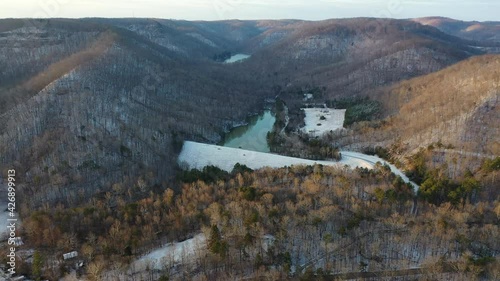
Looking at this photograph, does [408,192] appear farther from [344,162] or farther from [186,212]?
[186,212]

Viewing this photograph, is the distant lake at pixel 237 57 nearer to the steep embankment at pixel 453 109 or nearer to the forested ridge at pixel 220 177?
the forested ridge at pixel 220 177

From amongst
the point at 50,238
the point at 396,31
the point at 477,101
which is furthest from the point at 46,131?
the point at 396,31

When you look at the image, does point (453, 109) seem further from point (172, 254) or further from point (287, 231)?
point (172, 254)

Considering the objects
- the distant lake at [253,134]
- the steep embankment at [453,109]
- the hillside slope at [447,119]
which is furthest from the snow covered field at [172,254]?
the steep embankment at [453,109]

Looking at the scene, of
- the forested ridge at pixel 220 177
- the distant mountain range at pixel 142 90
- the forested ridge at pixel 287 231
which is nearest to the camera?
the forested ridge at pixel 287 231

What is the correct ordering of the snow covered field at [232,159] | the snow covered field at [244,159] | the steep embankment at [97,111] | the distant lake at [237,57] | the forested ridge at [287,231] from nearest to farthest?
the forested ridge at [287,231] < the steep embankment at [97,111] < the snow covered field at [244,159] < the snow covered field at [232,159] < the distant lake at [237,57]

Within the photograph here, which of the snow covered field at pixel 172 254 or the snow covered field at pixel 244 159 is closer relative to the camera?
the snow covered field at pixel 172 254

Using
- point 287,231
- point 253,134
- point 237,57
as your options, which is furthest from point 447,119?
point 237,57
